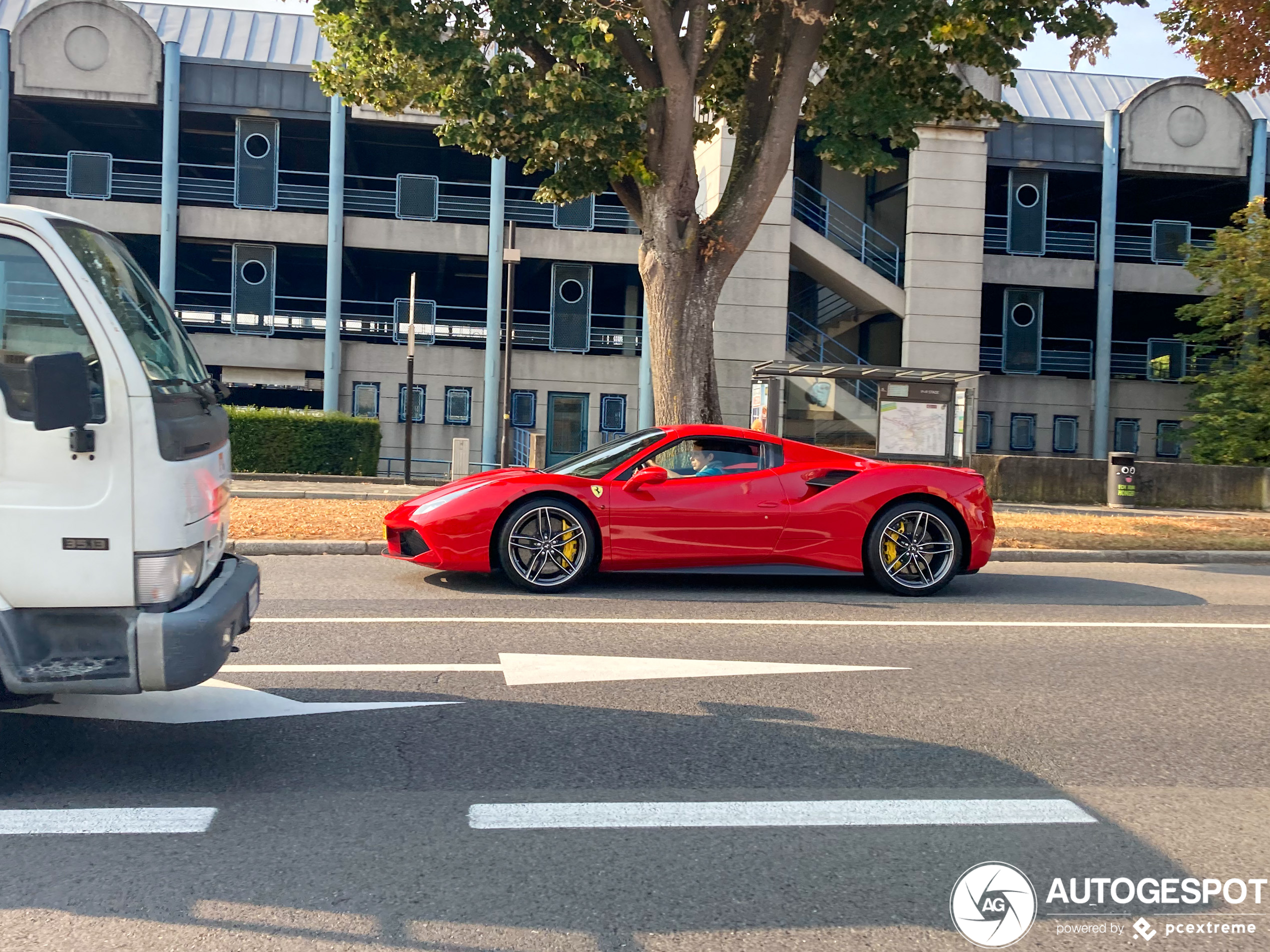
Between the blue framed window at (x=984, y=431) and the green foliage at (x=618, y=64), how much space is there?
1786 centimetres

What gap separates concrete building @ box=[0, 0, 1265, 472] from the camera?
2714 cm

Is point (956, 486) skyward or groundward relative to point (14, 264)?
groundward

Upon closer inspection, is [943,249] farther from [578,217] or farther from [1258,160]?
[1258,160]

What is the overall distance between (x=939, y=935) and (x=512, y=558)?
18.8ft

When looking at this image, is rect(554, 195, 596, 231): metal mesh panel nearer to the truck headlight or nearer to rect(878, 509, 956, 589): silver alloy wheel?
rect(878, 509, 956, 589): silver alloy wheel

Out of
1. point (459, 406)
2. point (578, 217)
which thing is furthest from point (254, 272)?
point (578, 217)

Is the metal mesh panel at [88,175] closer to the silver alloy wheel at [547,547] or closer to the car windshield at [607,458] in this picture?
the car windshield at [607,458]

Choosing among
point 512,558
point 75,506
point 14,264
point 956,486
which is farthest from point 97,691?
point 956,486

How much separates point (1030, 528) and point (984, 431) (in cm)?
1825

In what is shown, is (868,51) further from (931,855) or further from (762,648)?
(931,855)

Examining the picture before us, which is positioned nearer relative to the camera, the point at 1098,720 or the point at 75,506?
the point at 75,506

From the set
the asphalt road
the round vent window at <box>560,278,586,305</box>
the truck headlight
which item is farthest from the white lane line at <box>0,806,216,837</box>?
the round vent window at <box>560,278,586,305</box>

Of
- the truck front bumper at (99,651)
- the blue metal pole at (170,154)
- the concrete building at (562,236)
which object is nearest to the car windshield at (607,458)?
the truck front bumper at (99,651)

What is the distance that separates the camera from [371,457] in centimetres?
2286
